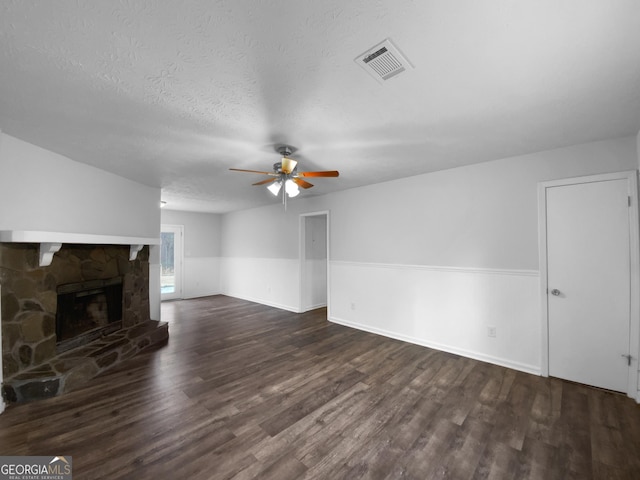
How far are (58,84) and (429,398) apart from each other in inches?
148

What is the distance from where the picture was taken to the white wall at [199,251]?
23.0ft

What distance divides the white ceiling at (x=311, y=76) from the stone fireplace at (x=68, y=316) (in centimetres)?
127

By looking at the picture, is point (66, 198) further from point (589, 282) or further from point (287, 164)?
point (589, 282)

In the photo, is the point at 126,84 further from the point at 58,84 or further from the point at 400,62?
the point at 400,62

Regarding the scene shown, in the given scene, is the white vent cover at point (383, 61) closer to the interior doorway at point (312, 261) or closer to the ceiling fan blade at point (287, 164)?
the ceiling fan blade at point (287, 164)

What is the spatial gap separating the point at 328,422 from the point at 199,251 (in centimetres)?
639

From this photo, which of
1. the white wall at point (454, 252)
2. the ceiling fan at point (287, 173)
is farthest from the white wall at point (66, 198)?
the white wall at point (454, 252)

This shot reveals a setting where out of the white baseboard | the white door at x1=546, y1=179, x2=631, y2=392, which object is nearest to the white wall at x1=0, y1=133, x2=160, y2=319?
the white baseboard

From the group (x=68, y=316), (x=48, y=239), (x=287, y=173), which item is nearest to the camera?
(x=48, y=239)

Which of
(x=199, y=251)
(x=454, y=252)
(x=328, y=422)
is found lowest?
(x=328, y=422)

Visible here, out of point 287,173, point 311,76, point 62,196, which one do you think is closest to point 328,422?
point 287,173

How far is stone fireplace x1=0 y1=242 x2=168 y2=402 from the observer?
2359 mm

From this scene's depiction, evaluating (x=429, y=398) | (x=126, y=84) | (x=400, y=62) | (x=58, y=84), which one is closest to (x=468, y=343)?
(x=429, y=398)

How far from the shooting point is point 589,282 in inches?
103
